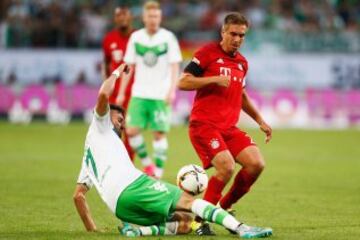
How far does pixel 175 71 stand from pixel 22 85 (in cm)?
1561

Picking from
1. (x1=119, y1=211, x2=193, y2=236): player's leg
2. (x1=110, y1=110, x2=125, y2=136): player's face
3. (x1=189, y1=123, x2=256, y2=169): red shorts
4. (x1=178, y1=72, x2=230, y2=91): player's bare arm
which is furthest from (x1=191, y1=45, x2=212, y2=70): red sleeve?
(x1=119, y1=211, x2=193, y2=236): player's leg

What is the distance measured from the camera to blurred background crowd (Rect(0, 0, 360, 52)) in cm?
3244

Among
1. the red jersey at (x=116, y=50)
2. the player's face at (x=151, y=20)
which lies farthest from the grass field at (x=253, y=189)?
the player's face at (x=151, y=20)

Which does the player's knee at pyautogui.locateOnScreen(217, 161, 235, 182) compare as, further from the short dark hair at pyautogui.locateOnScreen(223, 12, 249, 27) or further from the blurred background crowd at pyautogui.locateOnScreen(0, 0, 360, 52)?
the blurred background crowd at pyautogui.locateOnScreen(0, 0, 360, 52)

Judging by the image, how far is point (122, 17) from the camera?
17516 millimetres

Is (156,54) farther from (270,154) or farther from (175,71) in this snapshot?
(270,154)

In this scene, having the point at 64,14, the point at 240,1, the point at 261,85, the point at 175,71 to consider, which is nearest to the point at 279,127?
the point at 261,85

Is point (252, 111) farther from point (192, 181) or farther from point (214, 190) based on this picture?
point (192, 181)

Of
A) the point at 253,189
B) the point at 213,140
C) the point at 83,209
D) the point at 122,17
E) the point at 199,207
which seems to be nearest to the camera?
the point at 199,207

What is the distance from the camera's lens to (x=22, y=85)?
31625 mm

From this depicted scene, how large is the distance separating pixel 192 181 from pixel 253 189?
5.77m

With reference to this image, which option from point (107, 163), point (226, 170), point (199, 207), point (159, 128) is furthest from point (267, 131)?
point (159, 128)

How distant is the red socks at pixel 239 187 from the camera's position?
441 inches

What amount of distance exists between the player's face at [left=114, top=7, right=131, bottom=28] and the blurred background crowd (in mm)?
13971
